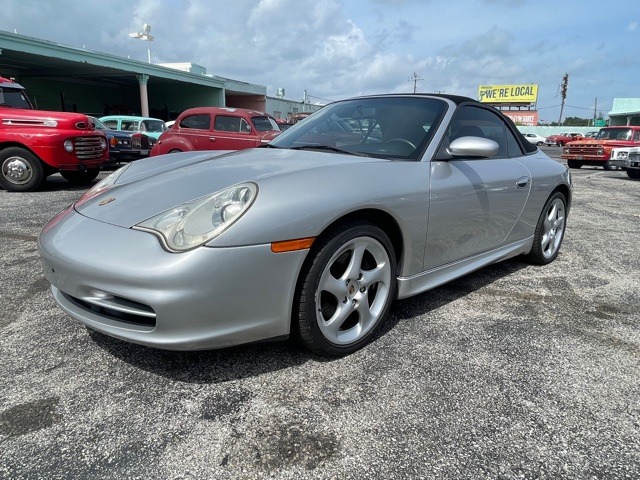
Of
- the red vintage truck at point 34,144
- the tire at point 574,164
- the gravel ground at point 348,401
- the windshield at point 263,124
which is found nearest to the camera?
the gravel ground at point 348,401

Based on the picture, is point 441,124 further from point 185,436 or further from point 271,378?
point 185,436

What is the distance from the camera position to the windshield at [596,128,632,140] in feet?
51.3

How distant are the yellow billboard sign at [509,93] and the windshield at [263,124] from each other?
66.1 meters

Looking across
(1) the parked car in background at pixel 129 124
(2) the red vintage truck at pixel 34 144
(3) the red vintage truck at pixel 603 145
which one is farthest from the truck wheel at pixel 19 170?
Answer: (3) the red vintage truck at pixel 603 145

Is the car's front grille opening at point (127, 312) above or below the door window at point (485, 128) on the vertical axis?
below

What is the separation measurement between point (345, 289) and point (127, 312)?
3.26 ft

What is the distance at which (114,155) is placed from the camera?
10.8 meters

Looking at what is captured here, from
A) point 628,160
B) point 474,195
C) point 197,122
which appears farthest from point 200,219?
point 628,160

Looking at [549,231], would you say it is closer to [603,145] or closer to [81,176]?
[81,176]

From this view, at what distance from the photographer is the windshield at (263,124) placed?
10.0 meters

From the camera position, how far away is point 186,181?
2238mm

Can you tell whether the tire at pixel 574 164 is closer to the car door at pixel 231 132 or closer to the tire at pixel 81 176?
the car door at pixel 231 132

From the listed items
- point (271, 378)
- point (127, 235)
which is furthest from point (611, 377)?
point (127, 235)

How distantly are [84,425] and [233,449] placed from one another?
0.60 m
